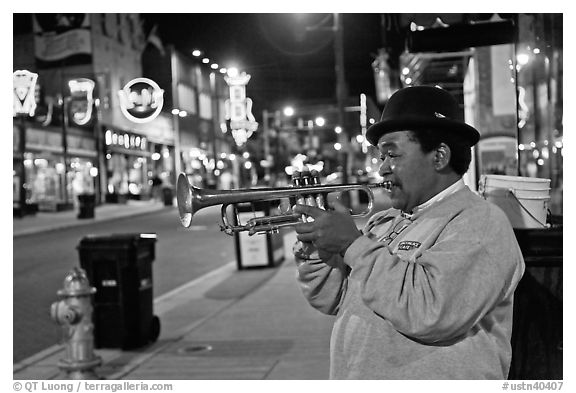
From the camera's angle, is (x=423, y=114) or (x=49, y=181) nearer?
(x=423, y=114)

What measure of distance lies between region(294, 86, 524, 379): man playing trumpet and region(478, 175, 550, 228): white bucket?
1.44m

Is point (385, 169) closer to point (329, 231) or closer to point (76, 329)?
point (329, 231)

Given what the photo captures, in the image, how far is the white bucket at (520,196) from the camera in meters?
3.54

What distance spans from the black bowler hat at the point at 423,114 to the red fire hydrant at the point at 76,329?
347 centimetres

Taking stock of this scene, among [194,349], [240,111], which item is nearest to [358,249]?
[194,349]

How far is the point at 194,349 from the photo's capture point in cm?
603

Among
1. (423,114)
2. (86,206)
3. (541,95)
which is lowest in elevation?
(86,206)

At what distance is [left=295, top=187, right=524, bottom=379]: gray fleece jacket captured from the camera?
6.23 ft

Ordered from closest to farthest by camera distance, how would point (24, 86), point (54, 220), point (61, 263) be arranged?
point (24, 86) → point (61, 263) → point (54, 220)

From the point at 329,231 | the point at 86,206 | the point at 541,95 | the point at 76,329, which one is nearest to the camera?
the point at 329,231

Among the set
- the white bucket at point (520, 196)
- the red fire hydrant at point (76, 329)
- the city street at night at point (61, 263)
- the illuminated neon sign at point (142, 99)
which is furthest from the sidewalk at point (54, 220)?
the white bucket at point (520, 196)

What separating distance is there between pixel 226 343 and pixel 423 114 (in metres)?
4.42

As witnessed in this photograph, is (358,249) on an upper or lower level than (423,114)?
lower

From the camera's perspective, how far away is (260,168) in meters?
50.8
